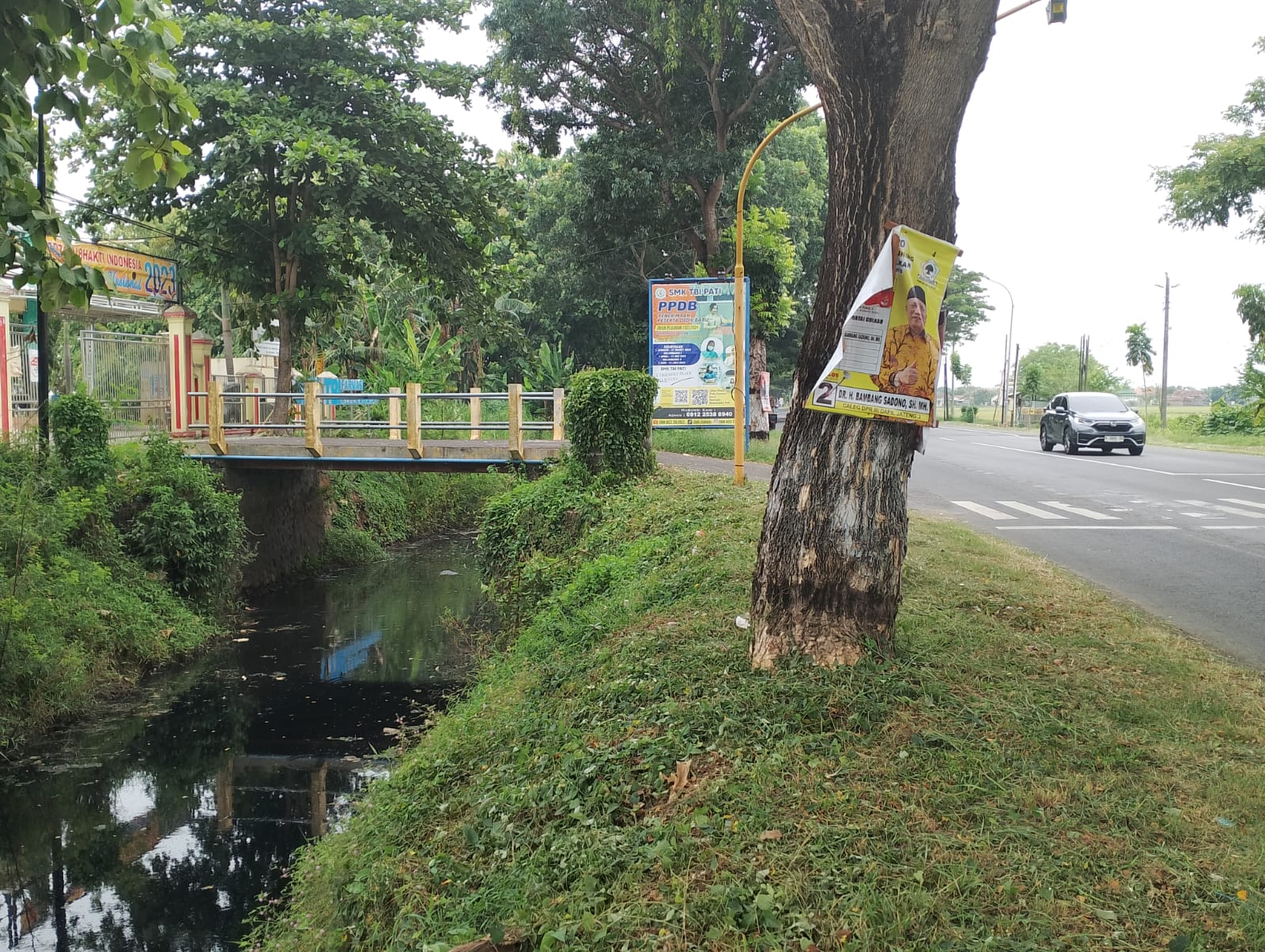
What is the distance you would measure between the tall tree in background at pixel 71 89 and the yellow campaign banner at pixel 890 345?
2.98m

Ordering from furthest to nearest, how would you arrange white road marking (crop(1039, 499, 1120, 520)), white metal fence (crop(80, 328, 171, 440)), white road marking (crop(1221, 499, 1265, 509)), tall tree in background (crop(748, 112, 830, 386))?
tall tree in background (crop(748, 112, 830, 386))
white metal fence (crop(80, 328, 171, 440))
white road marking (crop(1221, 499, 1265, 509))
white road marking (crop(1039, 499, 1120, 520))

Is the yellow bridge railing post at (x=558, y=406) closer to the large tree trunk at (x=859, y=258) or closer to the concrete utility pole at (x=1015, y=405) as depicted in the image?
the large tree trunk at (x=859, y=258)

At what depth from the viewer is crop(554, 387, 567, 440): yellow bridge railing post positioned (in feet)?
52.7

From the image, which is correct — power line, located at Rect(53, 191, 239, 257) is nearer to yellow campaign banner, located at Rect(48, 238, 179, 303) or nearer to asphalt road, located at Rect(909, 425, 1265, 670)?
yellow campaign banner, located at Rect(48, 238, 179, 303)

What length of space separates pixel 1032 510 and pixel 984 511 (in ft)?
2.48

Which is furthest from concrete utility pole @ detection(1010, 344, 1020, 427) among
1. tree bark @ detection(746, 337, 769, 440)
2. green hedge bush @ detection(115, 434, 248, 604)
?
green hedge bush @ detection(115, 434, 248, 604)

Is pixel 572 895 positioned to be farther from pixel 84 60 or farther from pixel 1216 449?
pixel 1216 449

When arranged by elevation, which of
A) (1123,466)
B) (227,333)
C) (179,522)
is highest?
(227,333)

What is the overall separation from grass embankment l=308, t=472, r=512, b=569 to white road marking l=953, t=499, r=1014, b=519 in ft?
36.7

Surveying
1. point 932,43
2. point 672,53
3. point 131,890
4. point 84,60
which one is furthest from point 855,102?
point 672,53

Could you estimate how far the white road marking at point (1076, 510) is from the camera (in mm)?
14146

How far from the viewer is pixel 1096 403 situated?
2670 centimetres

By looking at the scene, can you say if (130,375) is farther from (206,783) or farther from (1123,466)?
(1123,466)

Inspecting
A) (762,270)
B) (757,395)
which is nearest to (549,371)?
(762,270)
